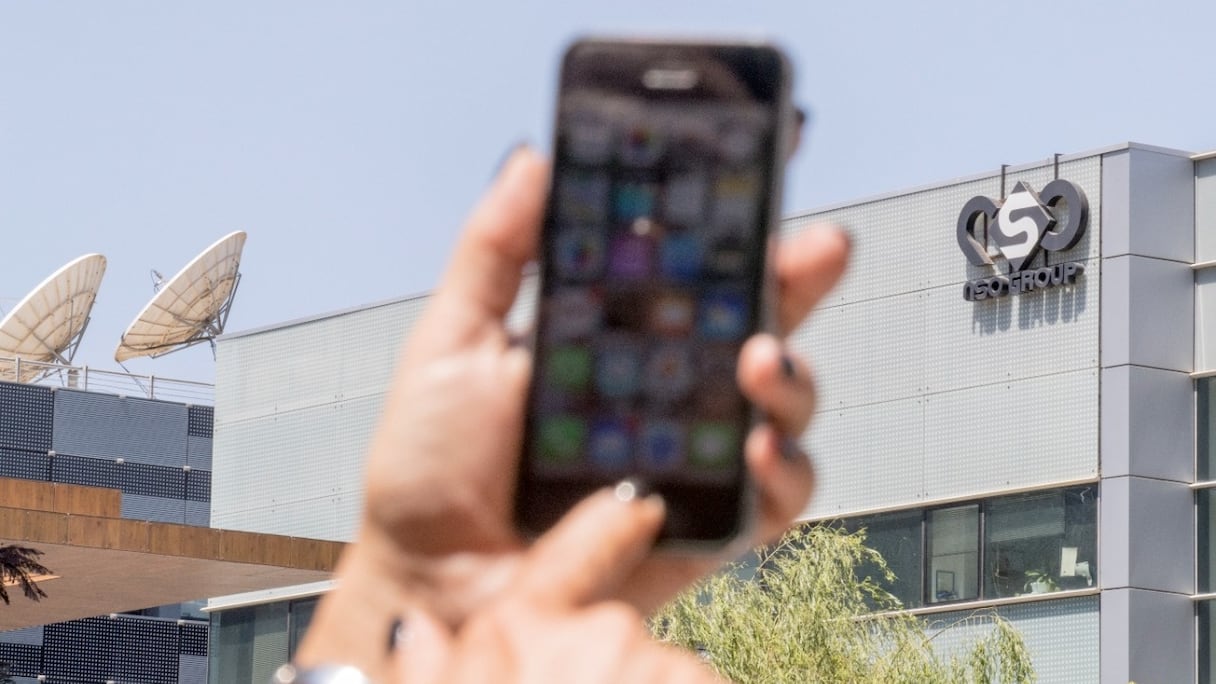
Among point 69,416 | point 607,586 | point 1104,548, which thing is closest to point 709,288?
point 607,586

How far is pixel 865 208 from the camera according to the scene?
2877 cm

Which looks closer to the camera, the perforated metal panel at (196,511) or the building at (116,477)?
the building at (116,477)

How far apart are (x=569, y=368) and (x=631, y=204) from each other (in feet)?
0.58

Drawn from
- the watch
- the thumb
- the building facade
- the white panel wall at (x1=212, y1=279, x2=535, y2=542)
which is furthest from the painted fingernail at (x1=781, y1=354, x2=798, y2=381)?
the building facade

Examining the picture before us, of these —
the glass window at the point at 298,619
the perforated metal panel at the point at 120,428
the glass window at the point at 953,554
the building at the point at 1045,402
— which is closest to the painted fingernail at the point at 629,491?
the building at the point at 1045,402

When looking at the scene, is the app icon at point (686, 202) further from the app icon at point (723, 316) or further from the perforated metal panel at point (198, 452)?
the perforated metal panel at point (198, 452)

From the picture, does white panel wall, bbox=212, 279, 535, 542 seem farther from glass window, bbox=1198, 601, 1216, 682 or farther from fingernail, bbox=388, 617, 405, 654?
fingernail, bbox=388, 617, 405, 654

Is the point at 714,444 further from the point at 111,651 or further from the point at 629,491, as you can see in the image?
the point at 111,651

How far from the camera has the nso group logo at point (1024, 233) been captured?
26.1m

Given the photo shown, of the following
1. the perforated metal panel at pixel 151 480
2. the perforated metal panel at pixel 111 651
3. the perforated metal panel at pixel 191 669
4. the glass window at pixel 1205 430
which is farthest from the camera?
the perforated metal panel at pixel 151 480

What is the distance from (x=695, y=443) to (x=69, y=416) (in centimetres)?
5507

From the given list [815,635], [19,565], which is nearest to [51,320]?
[19,565]

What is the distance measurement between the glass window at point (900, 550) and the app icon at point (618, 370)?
25929 mm

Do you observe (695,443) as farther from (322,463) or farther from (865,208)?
(322,463)
